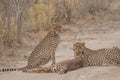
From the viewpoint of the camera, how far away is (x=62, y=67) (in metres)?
9.61

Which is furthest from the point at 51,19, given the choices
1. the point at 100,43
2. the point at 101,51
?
the point at 101,51

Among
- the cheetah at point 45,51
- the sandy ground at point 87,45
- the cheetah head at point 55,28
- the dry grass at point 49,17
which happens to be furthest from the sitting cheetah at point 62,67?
the dry grass at point 49,17

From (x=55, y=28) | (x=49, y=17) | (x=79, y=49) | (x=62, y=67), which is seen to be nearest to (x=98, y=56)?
(x=79, y=49)

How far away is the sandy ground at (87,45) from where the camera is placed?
30.5 ft

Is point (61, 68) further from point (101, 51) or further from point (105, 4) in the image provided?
point (105, 4)

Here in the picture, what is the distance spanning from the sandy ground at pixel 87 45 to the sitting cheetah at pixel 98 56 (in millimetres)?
275

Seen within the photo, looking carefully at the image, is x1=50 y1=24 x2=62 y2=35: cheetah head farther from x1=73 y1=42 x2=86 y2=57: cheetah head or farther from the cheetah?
x1=73 y1=42 x2=86 y2=57: cheetah head

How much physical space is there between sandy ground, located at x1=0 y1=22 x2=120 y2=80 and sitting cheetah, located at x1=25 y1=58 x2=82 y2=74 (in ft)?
0.38

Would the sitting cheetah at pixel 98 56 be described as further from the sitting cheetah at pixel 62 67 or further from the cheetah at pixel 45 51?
the cheetah at pixel 45 51

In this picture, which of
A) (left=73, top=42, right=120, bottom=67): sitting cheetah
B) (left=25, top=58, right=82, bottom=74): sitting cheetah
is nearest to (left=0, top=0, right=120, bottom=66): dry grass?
(left=25, top=58, right=82, bottom=74): sitting cheetah

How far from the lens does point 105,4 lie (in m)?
18.6

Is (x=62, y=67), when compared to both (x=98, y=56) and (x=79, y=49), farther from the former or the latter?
(x=98, y=56)

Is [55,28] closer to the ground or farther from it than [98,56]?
farther from it

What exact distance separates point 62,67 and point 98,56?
37.3 inches
